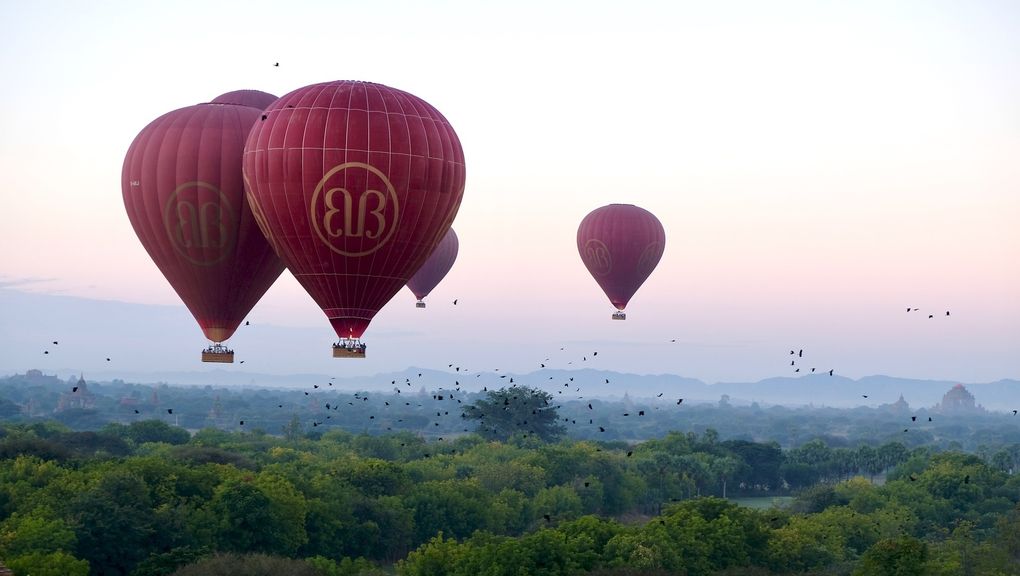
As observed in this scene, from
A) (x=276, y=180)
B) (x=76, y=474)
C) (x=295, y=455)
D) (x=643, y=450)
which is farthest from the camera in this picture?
(x=643, y=450)

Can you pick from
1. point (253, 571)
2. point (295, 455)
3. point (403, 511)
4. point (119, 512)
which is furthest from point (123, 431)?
point (253, 571)

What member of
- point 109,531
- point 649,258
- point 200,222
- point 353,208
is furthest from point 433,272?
point 353,208

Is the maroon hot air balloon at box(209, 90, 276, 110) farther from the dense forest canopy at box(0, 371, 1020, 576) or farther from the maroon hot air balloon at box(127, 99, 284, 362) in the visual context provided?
the dense forest canopy at box(0, 371, 1020, 576)

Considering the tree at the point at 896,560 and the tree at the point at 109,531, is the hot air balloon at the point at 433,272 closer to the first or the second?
the tree at the point at 109,531

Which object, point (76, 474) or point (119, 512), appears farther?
point (76, 474)

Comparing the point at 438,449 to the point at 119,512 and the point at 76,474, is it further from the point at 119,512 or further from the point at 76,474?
the point at 119,512

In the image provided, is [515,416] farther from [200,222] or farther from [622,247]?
[200,222]

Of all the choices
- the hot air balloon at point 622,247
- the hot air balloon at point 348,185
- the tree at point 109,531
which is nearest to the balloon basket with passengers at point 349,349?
the hot air balloon at point 348,185
